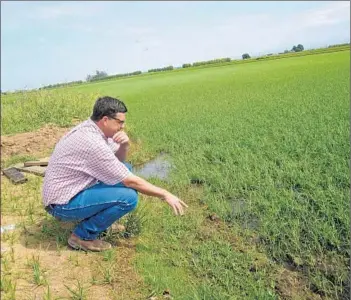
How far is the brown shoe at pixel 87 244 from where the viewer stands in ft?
11.1

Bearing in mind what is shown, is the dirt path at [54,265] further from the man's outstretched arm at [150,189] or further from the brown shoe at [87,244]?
the man's outstretched arm at [150,189]

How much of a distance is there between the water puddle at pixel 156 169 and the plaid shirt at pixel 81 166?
2412mm

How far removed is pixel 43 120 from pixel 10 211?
7033mm

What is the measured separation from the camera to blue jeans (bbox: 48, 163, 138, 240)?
3.20 meters

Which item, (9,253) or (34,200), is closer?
(9,253)

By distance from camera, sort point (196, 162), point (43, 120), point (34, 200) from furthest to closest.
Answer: point (43, 120) < point (196, 162) < point (34, 200)

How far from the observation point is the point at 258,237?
344 centimetres

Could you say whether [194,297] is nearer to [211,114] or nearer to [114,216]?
[114,216]

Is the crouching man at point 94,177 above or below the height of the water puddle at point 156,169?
above

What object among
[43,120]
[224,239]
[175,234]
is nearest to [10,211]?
[175,234]

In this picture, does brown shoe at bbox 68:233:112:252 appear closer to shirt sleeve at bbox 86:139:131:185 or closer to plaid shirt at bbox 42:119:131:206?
plaid shirt at bbox 42:119:131:206

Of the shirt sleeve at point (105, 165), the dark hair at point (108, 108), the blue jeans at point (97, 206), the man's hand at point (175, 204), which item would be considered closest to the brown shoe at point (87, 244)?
the blue jeans at point (97, 206)

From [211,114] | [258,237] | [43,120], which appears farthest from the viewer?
[43,120]

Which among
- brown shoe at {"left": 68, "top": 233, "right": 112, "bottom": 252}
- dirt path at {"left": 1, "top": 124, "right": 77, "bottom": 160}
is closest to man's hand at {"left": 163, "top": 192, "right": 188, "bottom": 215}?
brown shoe at {"left": 68, "top": 233, "right": 112, "bottom": 252}
